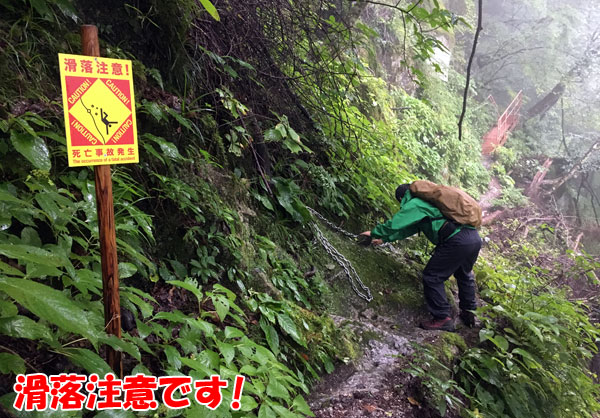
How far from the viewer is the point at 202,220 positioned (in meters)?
2.72

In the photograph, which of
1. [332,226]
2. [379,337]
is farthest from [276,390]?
[332,226]

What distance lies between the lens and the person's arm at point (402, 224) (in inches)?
165

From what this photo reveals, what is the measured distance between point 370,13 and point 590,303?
28.8ft

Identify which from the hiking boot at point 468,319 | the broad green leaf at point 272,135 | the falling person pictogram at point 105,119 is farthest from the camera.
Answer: the hiking boot at point 468,319

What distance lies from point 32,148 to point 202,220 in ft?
3.98

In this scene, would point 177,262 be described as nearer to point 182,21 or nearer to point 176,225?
point 176,225

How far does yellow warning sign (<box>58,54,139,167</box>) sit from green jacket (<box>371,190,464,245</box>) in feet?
10.8

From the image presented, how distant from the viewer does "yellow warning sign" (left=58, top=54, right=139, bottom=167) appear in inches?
51.4

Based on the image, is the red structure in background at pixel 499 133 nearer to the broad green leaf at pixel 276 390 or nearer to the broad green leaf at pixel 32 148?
the broad green leaf at pixel 276 390

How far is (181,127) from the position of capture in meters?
3.20

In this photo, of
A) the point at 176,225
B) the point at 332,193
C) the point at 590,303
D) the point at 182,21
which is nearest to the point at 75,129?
the point at 176,225

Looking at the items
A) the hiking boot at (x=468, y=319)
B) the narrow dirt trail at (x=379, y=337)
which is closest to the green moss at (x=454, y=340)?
the narrow dirt trail at (x=379, y=337)

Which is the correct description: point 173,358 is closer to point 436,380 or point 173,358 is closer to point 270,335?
point 270,335

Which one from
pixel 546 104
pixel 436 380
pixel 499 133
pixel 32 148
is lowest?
pixel 436 380
